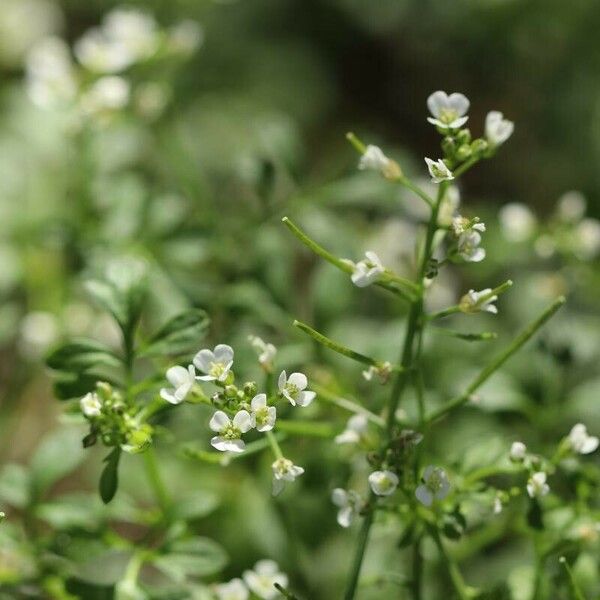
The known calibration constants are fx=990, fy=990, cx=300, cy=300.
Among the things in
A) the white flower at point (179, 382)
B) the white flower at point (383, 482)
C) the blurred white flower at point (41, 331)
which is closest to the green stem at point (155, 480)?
the white flower at point (179, 382)

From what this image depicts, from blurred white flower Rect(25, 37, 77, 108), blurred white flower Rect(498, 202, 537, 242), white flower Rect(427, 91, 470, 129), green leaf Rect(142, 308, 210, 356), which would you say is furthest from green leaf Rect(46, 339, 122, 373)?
blurred white flower Rect(498, 202, 537, 242)

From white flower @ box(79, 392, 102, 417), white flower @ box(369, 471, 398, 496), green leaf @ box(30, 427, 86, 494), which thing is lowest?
green leaf @ box(30, 427, 86, 494)

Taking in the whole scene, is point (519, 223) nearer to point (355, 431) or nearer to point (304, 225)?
point (304, 225)

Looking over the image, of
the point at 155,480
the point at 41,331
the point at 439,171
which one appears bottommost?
the point at 41,331

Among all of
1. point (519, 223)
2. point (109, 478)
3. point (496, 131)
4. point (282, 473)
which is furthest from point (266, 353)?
point (519, 223)

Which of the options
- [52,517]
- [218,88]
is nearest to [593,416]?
[52,517]

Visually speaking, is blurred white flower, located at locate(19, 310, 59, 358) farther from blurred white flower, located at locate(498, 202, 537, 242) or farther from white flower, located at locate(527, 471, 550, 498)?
white flower, located at locate(527, 471, 550, 498)
